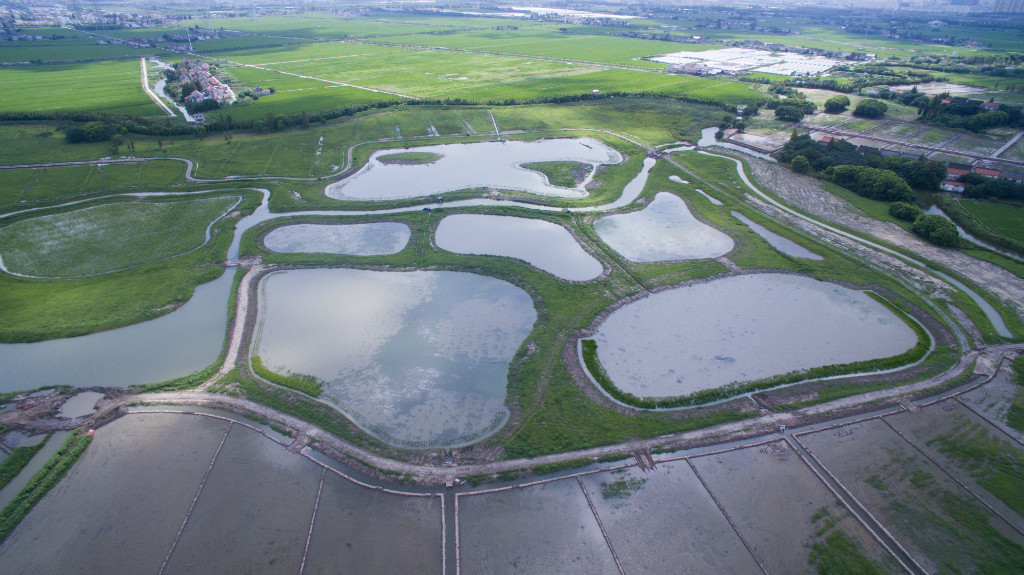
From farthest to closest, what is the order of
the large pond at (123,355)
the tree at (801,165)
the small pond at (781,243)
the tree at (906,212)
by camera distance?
the tree at (801,165)
the tree at (906,212)
the small pond at (781,243)
the large pond at (123,355)

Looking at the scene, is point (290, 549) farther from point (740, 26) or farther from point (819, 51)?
point (740, 26)

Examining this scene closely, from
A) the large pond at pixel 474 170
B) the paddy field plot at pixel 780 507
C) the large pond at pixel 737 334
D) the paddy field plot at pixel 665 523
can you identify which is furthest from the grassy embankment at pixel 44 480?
the large pond at pixel 474 170

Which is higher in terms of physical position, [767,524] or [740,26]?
[740,26]

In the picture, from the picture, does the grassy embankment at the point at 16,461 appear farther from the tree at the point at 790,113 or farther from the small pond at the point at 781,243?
the tree at the point at 790,113

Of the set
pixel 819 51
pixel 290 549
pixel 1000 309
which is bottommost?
pixel 290 549

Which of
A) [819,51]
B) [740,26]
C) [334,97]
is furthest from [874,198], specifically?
[740,26]

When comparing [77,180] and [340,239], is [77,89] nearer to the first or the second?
[77,180]

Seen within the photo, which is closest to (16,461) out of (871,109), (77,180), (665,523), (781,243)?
(665,523)
